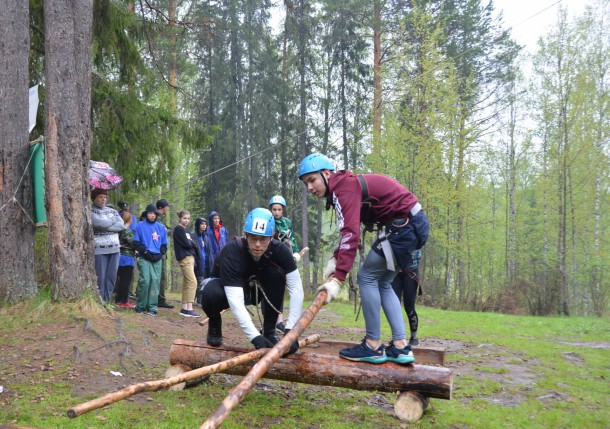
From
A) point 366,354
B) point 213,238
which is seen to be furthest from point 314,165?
point 213,238

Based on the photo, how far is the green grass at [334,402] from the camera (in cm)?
404

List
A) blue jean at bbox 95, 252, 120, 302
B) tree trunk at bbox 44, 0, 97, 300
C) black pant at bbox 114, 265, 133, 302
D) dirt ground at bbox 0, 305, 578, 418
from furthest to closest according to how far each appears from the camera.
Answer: black pant at bbox 114, 265, 133, 302, blue jean at bbox 95, 252, 120, 302, tree trunk at bbox 44, 0, 97, 300, dirt ground at bbox 0, 305, 578, 418

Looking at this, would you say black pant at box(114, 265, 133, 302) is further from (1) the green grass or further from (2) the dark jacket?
(1) the green grass

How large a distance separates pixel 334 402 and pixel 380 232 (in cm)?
169

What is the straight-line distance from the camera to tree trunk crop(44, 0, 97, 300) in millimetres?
6852

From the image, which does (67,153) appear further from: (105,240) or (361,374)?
(361,374)

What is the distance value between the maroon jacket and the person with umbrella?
16.6 ft

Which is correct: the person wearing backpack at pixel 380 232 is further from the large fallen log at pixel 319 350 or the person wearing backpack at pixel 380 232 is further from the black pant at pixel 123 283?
the black pant at pixel 123 283

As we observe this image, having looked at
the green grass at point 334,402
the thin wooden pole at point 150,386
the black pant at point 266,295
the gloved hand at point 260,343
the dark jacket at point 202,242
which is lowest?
the green grass at point 334,402

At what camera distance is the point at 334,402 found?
473 cm

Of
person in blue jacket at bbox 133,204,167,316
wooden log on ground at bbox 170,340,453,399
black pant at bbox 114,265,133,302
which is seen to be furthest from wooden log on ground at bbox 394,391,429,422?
black pant at bbox 114,265,133,302

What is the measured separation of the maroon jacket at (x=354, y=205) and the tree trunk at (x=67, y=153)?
432cm

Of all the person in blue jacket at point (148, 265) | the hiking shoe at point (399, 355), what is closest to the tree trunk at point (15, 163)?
the person in blue jacket at point (148, 265)

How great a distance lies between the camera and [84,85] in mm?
7371
